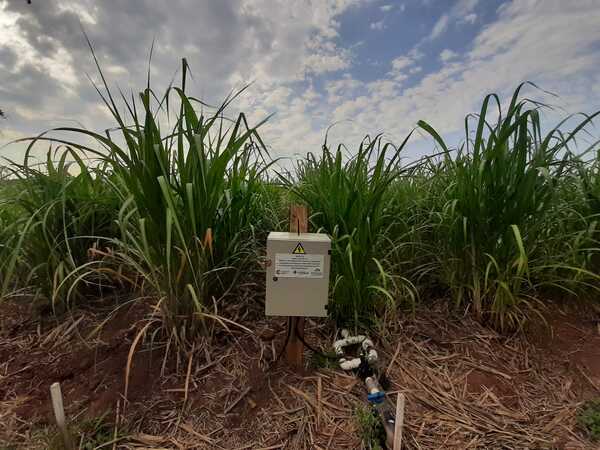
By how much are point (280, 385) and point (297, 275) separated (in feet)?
1.48

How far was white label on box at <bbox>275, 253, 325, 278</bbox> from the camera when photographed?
114 cm

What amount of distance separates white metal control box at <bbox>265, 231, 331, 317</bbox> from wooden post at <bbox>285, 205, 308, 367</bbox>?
82 mm

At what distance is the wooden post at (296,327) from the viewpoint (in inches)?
48.6

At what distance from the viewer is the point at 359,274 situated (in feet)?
4.62

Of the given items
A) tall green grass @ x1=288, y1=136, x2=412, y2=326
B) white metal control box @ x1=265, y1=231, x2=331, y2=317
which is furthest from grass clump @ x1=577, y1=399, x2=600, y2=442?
white metal control box @ x1=265, y1=231, x2=331, y2=317

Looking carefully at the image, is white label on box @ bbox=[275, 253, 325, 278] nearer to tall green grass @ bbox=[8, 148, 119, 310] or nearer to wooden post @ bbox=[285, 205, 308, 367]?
wooden post @ bbox=[285, 205, 308, 367]

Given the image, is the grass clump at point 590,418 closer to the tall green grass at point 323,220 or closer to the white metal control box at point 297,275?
the tall green grass at point 323,220

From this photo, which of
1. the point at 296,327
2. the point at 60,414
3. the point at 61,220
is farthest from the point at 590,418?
the point at 61,220

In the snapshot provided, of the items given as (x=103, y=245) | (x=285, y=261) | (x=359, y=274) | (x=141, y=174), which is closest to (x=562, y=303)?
(x=359, y=274)

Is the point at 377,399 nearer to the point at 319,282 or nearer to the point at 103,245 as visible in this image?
the point at 319,282

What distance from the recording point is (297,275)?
116 cm

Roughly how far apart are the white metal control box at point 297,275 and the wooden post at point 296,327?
82 mm

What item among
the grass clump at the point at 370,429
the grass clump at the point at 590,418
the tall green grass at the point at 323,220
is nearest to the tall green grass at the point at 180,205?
the tall green grass at the point at 323,220

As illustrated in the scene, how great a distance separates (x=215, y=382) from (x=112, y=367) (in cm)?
44
